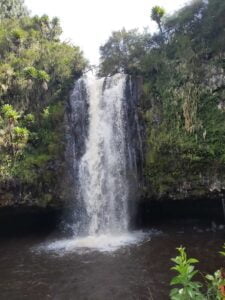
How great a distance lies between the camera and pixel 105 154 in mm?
19797

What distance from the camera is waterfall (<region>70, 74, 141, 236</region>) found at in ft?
61.8

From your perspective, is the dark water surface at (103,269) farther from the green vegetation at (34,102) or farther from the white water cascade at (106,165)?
the green vegetation at (34,102)

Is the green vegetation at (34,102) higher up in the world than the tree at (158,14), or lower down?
lower down

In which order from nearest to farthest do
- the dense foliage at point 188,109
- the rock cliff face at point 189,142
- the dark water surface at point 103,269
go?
the dark water surface at point 103,269 → the rock cliff face at point 189,142 → the dense foliage at point 188,109

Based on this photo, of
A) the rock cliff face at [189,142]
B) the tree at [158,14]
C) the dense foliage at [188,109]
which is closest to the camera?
the rock cliff face at [189,142]

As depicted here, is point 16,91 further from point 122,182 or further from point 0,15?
point 0,15

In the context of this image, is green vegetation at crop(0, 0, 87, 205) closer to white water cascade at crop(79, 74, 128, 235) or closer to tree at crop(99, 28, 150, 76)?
white water cascade at crop(79, 74, 128, 235)

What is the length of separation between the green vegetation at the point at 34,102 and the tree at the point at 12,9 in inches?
321

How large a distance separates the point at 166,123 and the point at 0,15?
27.0 meters

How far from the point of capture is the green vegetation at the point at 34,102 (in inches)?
757

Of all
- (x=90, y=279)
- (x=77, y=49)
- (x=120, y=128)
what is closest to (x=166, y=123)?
(x=120, y=128)

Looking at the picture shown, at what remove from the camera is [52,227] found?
2050cm

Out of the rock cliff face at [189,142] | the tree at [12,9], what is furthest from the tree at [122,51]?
the tree at [12,9]

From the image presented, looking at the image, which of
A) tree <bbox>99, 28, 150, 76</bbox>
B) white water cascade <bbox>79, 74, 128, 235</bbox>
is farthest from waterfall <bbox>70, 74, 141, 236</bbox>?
tree <bbox>99, 28, 150, 76</bbox>
